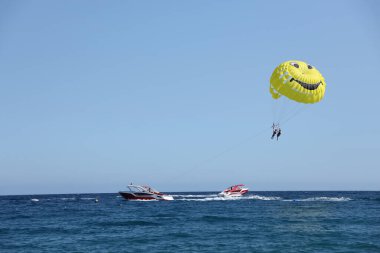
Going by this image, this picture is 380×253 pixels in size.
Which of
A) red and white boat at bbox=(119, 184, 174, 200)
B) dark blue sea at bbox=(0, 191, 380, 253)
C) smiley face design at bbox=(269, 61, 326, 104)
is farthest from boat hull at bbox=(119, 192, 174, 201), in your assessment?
smiley face design at bbox=(269, 61, 326, 104)

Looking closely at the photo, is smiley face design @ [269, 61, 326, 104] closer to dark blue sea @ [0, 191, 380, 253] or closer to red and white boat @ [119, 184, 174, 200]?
dark blue sea @ [0, 191, 380, 253]

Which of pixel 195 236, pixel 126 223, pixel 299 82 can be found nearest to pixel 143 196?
pixel 126 223

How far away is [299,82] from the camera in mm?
32656

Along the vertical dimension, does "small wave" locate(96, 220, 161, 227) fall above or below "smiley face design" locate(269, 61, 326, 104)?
below

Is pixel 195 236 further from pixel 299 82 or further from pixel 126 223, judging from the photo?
pixel 299 82

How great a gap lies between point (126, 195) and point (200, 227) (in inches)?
1817

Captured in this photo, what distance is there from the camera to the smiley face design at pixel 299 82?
108ft

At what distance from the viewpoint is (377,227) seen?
35125 mm

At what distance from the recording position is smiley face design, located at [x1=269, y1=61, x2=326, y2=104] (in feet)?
108

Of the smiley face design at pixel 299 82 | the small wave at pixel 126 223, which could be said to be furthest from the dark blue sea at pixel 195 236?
the smiley face design at pixel 299 82

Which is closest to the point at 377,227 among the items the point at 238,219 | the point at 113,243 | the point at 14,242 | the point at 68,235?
the point at 238,219

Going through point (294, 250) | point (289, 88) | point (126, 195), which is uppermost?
point (289, 88)

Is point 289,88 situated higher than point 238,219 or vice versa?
point 289,88

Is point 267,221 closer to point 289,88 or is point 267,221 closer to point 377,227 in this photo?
point 377,227
